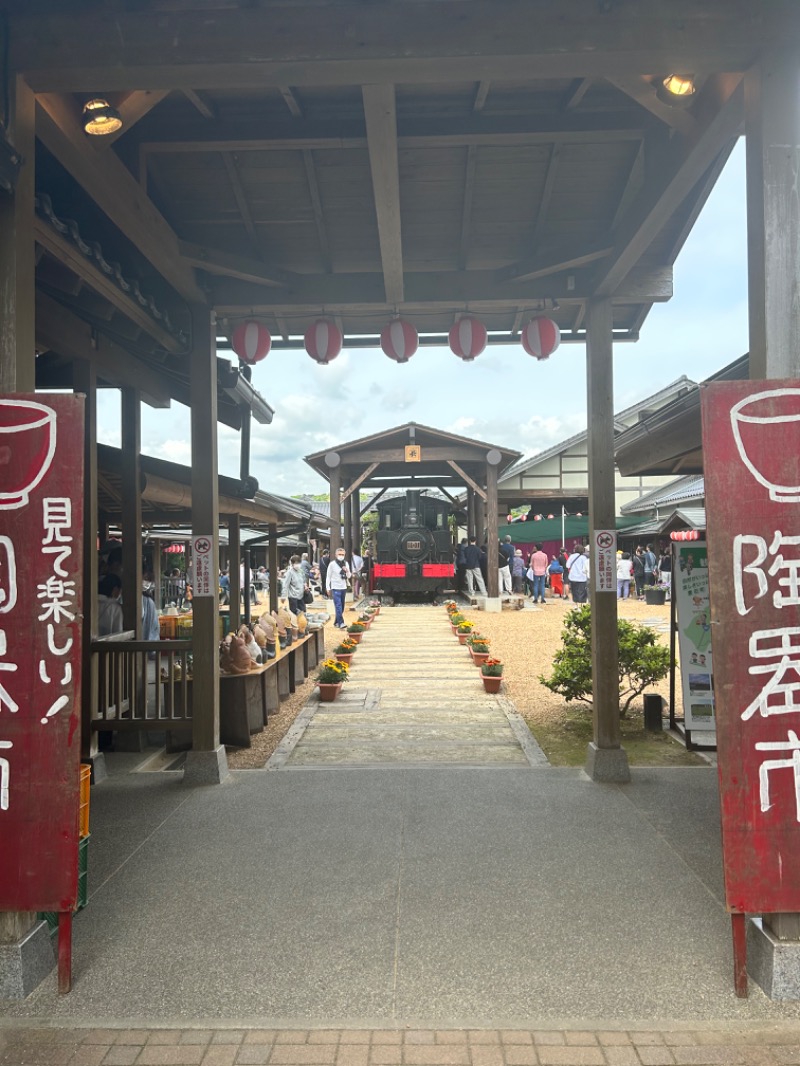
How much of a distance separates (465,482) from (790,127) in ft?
59.9

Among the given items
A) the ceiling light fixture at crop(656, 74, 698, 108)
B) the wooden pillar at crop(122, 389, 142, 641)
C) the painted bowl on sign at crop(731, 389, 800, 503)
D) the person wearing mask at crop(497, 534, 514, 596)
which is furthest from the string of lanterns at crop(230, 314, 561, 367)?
the person wearing mask at crop(497, 534, 514, 596)

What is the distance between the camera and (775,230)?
2.88m

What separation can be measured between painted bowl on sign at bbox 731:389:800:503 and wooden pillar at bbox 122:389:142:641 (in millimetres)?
5098

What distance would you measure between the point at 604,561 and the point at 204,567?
305 cm

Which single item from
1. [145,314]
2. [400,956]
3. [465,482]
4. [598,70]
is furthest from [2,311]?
[465,482]

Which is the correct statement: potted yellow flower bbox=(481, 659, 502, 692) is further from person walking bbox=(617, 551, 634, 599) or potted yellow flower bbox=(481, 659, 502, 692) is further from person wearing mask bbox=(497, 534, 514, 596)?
person wearing mask bbox=(497, 534, 514, 596)

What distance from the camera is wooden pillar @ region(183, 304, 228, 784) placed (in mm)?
5355

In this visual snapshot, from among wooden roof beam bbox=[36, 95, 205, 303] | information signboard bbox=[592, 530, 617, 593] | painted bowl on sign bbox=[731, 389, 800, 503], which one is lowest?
information signboard bbox=[592, 530, 617, 593]

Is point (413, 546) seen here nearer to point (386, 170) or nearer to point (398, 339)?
point (398, 339)

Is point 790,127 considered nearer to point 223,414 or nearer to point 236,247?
point 236,247

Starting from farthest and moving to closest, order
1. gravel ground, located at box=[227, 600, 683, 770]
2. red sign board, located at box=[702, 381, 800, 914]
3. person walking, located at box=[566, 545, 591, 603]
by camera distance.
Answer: person walking, located at box=[566, 545, 591, 603] < gravel ground, located at box=[227, 600, 683, 770] < red sign board, located at box=[702, 381, 800, 914]

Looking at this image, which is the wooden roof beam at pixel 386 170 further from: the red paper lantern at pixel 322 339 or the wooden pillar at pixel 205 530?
the wooden pillar at pixel 205 530

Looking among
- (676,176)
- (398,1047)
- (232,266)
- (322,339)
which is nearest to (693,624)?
(676,176)

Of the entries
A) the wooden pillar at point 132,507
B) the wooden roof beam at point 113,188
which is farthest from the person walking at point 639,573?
the wooden roof beam at point 113,188
